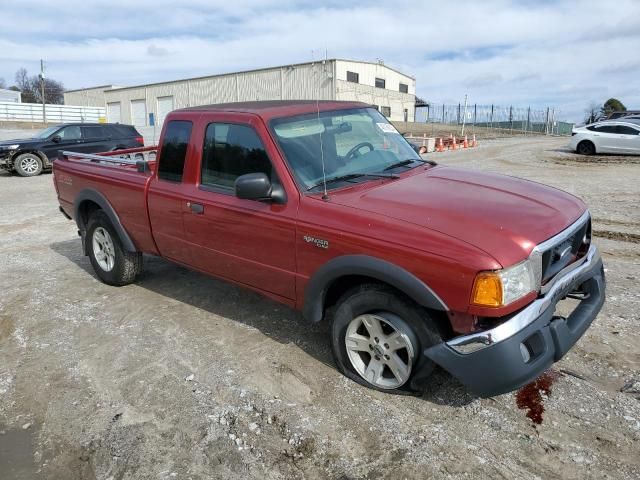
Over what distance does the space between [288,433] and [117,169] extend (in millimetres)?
3369

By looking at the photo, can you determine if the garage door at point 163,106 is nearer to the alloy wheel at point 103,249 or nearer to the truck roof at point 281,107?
the alloy wheel at point 103,249

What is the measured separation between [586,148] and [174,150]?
20549mm

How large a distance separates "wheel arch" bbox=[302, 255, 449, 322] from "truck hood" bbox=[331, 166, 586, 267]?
24 centimetres

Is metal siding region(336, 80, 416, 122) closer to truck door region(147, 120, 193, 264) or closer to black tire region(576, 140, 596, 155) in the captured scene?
black tire region(576, 140, 596, 155)

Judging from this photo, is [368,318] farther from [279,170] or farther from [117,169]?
[117,169]

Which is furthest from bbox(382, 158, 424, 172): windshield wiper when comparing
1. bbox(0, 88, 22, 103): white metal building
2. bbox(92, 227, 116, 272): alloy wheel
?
bbox(0, 88, 22, 103): white metal building

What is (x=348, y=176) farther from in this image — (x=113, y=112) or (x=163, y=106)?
(x=113, y=112)

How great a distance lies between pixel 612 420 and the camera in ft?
9.89

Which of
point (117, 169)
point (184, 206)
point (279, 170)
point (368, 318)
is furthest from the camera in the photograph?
point (117, 169)

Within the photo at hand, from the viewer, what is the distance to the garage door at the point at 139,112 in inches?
2238

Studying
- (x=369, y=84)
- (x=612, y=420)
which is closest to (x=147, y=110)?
(x=369, y=84)

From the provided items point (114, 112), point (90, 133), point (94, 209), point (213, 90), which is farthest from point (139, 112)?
point (94, 209)

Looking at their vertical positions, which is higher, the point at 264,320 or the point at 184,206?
the point at 184,206

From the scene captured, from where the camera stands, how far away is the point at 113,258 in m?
5.42
